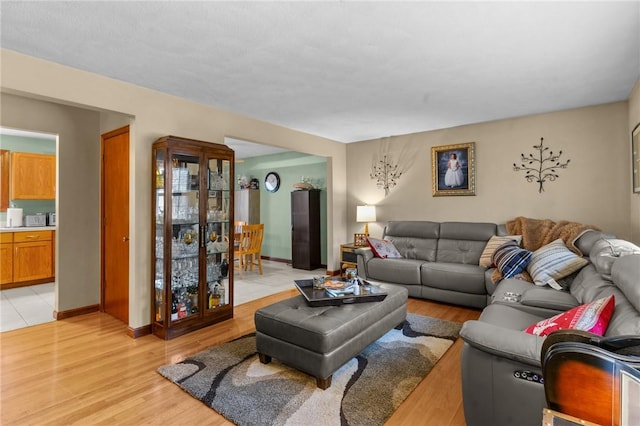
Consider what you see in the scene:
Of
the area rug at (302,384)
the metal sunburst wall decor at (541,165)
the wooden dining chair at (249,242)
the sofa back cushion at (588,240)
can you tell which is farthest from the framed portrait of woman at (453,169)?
the wooden dining chair at (249,242)

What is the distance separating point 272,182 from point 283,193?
15.8 inches

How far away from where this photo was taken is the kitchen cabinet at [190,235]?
3096 mm

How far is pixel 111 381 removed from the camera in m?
2.29

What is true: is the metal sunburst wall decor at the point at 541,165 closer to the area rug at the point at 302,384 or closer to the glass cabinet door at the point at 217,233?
the area rug at the point at 302,384

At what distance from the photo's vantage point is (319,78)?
294cm

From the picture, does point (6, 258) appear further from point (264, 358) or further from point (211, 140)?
point (264, 358)

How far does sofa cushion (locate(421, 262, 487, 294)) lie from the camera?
373 centimetres

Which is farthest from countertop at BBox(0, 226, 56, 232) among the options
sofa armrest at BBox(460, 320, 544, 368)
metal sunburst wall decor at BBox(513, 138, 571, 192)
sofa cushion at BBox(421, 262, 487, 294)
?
metal sunburst wall decor at BBox(513, 138, 571, 192)

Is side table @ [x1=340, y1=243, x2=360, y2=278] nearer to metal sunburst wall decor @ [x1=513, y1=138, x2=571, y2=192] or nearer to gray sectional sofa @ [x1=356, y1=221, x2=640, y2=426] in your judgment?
gray sectional sofa @ [x1=356, y1=221, x2=640, y2=426]

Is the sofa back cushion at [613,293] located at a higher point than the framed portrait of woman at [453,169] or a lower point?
lower

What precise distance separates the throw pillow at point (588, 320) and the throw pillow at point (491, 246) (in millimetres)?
2240

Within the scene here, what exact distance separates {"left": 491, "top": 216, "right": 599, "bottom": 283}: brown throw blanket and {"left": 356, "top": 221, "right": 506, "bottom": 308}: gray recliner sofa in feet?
0.50

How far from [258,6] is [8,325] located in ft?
13.4

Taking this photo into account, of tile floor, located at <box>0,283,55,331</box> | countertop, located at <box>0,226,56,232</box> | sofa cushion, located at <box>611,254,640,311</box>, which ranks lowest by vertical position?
tile floor, located at <box>0,283,55,331</box>
